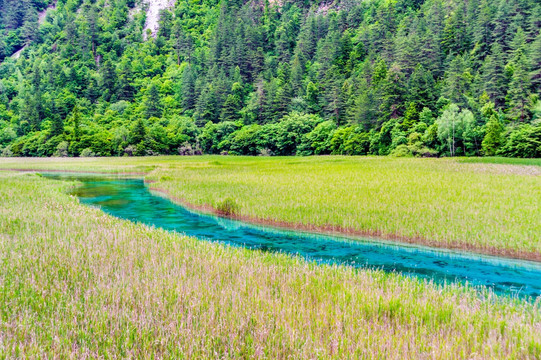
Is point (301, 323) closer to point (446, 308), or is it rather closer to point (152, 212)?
point (446, 308)

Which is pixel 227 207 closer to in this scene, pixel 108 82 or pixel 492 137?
pixel 492 137

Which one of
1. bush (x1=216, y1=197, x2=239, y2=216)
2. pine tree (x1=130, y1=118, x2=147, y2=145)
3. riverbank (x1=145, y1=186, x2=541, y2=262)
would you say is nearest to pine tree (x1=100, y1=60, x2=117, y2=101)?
pine tree (x1=130, y1=118, x2=147, y2=145)

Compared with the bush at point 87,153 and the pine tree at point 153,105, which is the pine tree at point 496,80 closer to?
the bush at point 87,153

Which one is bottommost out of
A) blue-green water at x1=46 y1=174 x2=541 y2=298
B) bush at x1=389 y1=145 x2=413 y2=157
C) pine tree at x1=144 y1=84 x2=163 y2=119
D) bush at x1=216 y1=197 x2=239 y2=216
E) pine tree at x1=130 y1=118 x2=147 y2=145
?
blue-green water at x1=46 y1=174 x2=541 y2=298

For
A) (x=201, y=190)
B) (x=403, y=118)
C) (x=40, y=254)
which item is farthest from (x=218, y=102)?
(x=40, y=254)

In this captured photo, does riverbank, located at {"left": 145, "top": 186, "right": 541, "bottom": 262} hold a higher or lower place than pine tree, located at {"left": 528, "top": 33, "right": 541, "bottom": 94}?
lower

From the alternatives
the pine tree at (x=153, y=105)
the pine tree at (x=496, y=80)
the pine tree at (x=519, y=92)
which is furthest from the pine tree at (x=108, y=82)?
the pine tree at (x=519, y=92)

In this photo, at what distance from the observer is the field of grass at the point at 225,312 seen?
511 centimetres

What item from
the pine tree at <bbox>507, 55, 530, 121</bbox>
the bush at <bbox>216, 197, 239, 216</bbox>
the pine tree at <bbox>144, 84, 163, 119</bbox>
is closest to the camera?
the bush at <bbox>216, 197, 239, 216</bbox>

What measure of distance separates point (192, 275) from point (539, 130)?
69.9m

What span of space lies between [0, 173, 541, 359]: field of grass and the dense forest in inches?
2640

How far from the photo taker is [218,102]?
13775 centimetres

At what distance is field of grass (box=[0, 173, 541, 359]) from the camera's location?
511 cm

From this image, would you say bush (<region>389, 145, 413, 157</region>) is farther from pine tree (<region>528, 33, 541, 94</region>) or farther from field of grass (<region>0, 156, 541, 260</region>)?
field of grass (<region>0, 156, 541, 260</region>)
